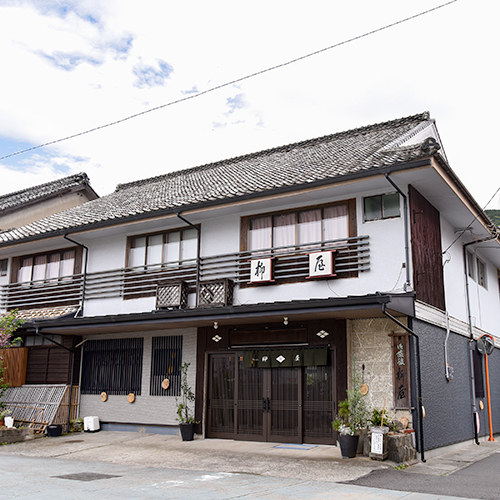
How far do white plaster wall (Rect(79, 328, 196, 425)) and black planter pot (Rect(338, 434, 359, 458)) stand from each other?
4.49 m

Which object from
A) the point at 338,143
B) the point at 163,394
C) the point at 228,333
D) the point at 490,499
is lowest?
the point at 490,499

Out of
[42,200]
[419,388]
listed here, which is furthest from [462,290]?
[42,200]

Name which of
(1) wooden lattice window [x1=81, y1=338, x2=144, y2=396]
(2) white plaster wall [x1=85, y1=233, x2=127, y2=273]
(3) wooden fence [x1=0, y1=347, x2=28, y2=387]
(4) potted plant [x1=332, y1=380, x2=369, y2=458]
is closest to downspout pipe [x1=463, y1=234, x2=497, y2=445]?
(4) potted plant [x1=332, y1=380, x2=369, y2=458]

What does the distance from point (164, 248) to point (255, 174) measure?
3214 mm

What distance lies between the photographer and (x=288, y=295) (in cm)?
1224

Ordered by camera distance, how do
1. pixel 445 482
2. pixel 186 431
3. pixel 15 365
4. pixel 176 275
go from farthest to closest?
pixel 15 365 → pixel 176 275 → pixel 186 431 → pixel 445 482

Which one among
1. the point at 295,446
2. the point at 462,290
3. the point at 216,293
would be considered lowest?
the point at 295,446

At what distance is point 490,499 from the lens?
23.9 feet

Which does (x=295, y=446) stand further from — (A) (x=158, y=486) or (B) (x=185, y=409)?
(A) (x=158, y=486)

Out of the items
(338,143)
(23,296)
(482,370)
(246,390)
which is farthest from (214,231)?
(482,370)

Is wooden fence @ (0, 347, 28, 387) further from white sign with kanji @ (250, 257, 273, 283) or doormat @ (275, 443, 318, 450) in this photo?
doormat @ (275, 443, 318, 450)

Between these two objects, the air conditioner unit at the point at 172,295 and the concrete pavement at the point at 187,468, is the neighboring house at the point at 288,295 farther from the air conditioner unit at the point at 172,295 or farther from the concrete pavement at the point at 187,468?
the concrete pavement at the point at 187,468

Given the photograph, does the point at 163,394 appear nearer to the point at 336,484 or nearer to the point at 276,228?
the point at 276,228

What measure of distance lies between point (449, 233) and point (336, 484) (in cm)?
809
